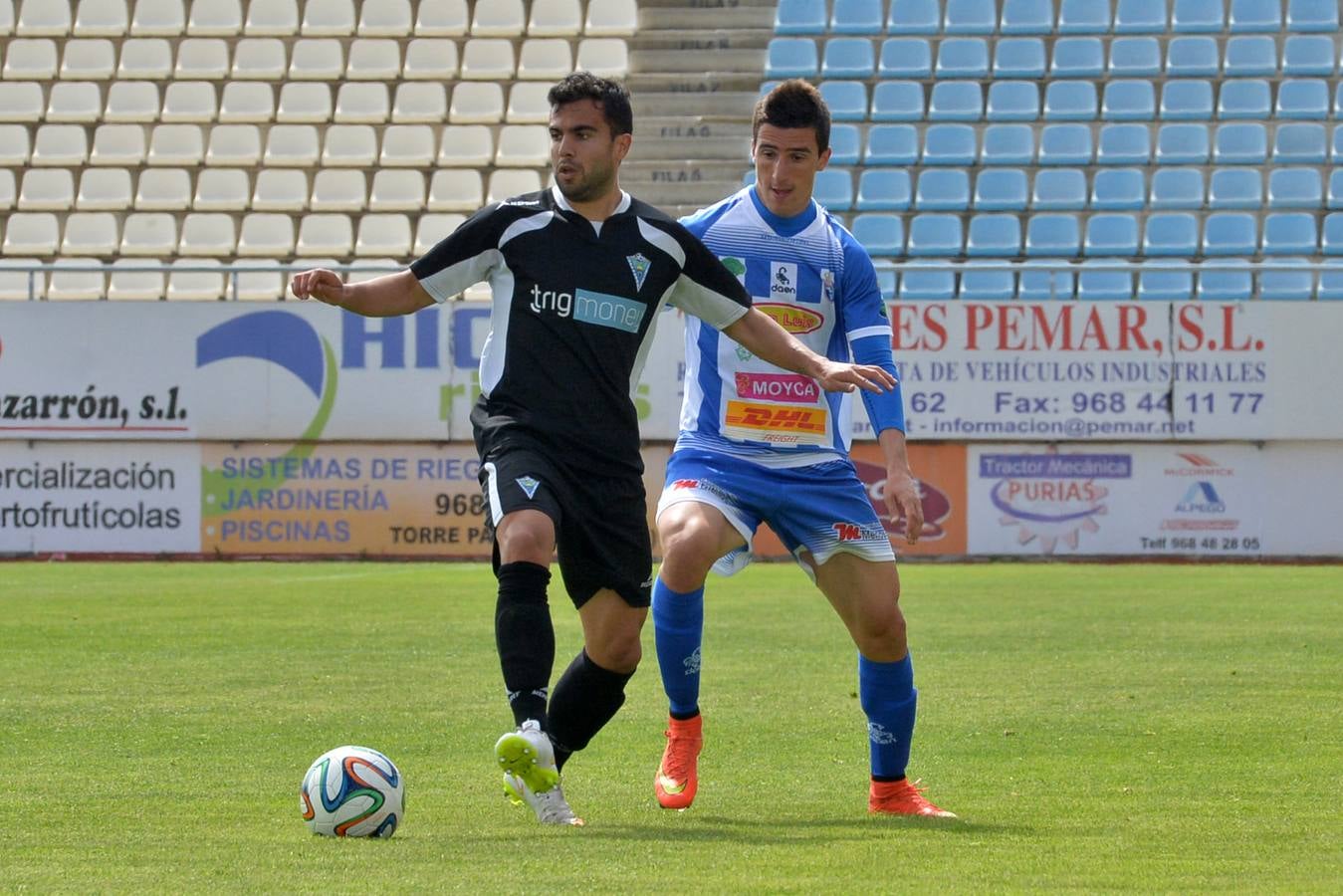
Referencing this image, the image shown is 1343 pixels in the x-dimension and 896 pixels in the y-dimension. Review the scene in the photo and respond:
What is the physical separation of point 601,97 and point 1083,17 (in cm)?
1997

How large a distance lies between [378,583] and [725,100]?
10182 millimetres

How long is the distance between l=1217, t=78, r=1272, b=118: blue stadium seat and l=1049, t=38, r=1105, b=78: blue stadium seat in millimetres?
1528

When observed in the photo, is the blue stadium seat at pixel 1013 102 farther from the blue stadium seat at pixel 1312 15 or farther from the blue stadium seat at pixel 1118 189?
the blue stadium seat at pixel 1312 15

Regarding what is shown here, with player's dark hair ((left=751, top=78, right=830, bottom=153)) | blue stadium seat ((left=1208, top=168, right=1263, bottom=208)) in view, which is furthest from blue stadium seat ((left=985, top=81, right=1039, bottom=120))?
player's dark hair ((left=751, top=78, right=830, bottom=153))

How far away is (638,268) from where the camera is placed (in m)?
5.38

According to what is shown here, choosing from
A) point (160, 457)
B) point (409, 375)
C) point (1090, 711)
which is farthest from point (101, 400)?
point (1090, 711)

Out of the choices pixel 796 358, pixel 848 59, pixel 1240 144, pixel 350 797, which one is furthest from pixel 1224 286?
pixel 350 797

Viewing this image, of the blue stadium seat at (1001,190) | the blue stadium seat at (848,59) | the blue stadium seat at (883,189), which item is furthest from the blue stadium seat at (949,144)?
the blue stadium seat at (848,59)

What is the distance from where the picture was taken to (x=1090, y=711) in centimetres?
777

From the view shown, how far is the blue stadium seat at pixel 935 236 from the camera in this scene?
2170 cm

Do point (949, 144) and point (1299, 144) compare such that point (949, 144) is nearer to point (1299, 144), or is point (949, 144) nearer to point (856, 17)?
point (856, 17)

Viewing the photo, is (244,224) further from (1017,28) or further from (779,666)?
(779,666)

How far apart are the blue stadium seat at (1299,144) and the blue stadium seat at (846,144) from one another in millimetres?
4991

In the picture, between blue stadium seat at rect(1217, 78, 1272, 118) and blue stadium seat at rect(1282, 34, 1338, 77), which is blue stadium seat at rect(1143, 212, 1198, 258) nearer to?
blue stadium seat at rect(1217, 78, 1272, 118)
